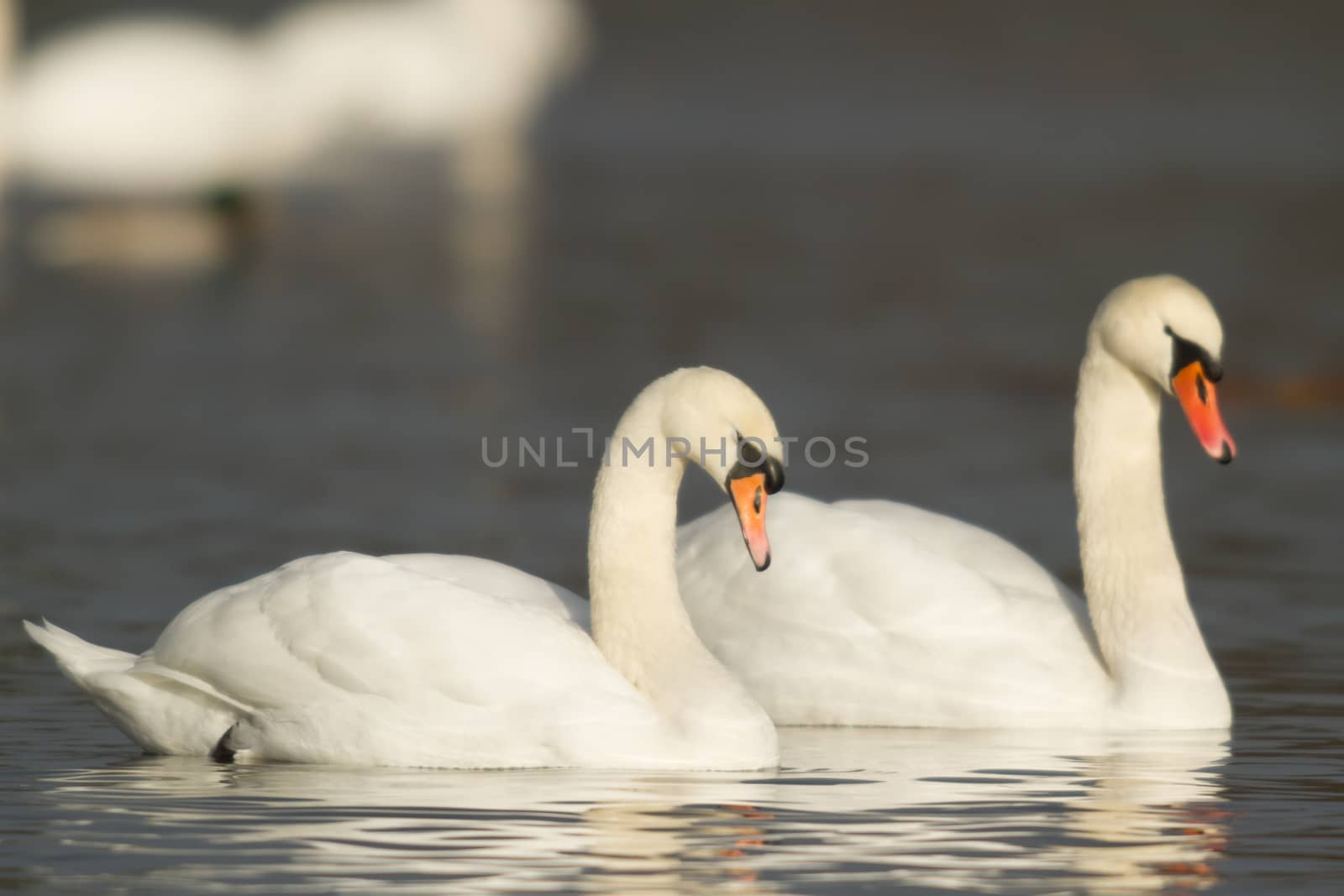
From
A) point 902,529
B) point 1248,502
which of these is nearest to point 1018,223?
point 1248,502

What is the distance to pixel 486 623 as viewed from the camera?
8766mm

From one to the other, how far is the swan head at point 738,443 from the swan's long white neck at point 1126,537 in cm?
172

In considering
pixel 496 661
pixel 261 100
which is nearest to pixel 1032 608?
pixel 496 661

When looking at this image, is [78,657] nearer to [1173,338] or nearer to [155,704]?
[155,704]

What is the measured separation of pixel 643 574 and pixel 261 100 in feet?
68.2

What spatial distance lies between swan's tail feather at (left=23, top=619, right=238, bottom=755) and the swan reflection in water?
0.27 feet

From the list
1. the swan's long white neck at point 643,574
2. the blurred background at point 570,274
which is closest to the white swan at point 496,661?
the swan's long white neck at point 643,574

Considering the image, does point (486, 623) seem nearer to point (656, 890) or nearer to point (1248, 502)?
point (656, 890)

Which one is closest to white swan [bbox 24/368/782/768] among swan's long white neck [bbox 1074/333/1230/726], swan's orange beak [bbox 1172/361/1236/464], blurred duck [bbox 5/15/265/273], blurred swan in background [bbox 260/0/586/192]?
swan's long white neck [bbox 1074/333/1230/726]

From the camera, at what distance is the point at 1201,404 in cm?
988

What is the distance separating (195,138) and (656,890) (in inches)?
735

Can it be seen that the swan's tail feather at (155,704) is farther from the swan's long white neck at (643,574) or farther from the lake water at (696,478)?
the swan's long white neck at (643,574)

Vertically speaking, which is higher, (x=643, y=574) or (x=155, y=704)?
(x=643, y=574)

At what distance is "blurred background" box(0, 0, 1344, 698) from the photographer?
46.5ft
